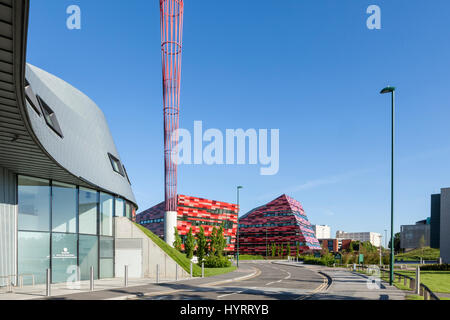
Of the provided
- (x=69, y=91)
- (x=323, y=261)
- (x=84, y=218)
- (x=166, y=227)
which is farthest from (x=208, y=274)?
(x=323, y=261)

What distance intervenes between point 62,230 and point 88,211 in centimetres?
236

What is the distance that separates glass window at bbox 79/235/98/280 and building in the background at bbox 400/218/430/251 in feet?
369

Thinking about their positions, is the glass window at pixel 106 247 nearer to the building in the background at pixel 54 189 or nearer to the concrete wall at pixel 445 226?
the building in the background at pixel 54 189

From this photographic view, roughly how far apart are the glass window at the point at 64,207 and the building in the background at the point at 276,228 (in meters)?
83.8

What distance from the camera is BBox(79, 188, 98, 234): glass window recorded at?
71.6 ft

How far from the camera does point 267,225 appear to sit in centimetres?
11019

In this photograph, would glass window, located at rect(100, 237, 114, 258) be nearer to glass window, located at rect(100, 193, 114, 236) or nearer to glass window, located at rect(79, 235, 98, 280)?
glass window, located at rect(100, 193, 114, 236)

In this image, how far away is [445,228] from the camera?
186 ft

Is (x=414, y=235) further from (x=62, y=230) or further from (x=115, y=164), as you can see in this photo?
(x=62, y=230)

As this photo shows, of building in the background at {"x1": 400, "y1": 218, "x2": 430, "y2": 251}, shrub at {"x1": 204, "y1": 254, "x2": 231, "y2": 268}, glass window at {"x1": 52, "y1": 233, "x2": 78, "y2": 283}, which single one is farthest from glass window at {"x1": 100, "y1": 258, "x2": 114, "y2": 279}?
building in the background at {"x1": 400, "y1": 218, "x2": 430, "y2": 251}

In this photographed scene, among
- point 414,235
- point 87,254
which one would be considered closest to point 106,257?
point 87,254
